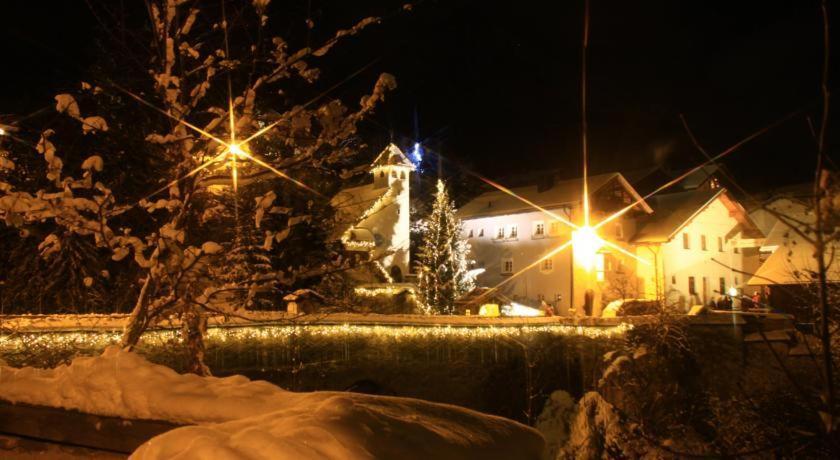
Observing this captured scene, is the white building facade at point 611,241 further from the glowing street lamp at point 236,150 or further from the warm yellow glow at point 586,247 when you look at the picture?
the glowing street lamp at point 236,150

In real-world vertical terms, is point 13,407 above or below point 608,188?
below

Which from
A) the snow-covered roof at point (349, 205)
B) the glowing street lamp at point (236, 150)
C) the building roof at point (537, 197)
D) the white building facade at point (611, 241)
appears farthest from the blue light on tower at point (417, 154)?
the glowing street lamp at point (236, 150)

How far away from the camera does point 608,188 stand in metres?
43.1

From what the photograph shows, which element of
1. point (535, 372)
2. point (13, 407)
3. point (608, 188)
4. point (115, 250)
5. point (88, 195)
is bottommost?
point (535, 372)

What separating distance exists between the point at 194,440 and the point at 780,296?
36.7 metres

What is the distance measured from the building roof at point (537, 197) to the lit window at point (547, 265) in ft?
11.3

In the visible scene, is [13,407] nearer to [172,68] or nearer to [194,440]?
[194,440]

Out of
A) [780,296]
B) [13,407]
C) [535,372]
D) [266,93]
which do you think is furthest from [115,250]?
[780,296]

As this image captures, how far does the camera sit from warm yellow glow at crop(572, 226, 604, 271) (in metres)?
39.8

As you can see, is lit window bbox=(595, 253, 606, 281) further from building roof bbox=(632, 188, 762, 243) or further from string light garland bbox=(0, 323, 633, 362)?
string light garland bbox=(0, 323, 633, 362)

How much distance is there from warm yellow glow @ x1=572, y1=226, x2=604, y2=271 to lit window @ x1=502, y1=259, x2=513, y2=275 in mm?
5157

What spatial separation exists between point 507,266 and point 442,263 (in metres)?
7.53

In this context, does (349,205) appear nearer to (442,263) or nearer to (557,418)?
(557,418)

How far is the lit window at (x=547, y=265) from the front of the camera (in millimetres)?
41312
